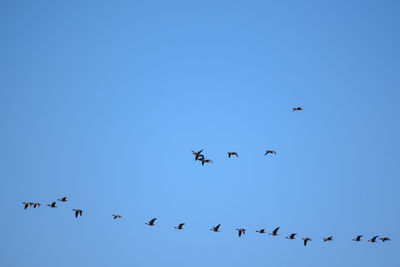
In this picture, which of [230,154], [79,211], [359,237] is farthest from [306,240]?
[79,211]

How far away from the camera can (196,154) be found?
71.6 meters

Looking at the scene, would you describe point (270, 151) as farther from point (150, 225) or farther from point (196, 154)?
point (150, 225)

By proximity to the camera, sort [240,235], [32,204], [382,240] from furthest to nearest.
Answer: [382,240]
[32,204]
[240,235]

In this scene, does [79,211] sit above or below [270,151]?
below

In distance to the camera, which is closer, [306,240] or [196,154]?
[196,154]

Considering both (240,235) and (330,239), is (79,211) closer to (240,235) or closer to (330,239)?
(240,235)

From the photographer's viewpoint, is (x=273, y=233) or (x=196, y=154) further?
(x=273, y=233)

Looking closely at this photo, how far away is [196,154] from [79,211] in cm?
1614

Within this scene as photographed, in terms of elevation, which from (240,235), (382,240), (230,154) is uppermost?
(230,154)

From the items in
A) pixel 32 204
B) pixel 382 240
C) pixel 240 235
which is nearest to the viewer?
pixel 240 235

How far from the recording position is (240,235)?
233ft

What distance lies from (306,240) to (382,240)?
40.2ft

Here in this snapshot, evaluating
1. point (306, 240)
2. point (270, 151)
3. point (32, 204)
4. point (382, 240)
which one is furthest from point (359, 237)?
point (32, 204)

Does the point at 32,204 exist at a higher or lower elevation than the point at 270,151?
lower
